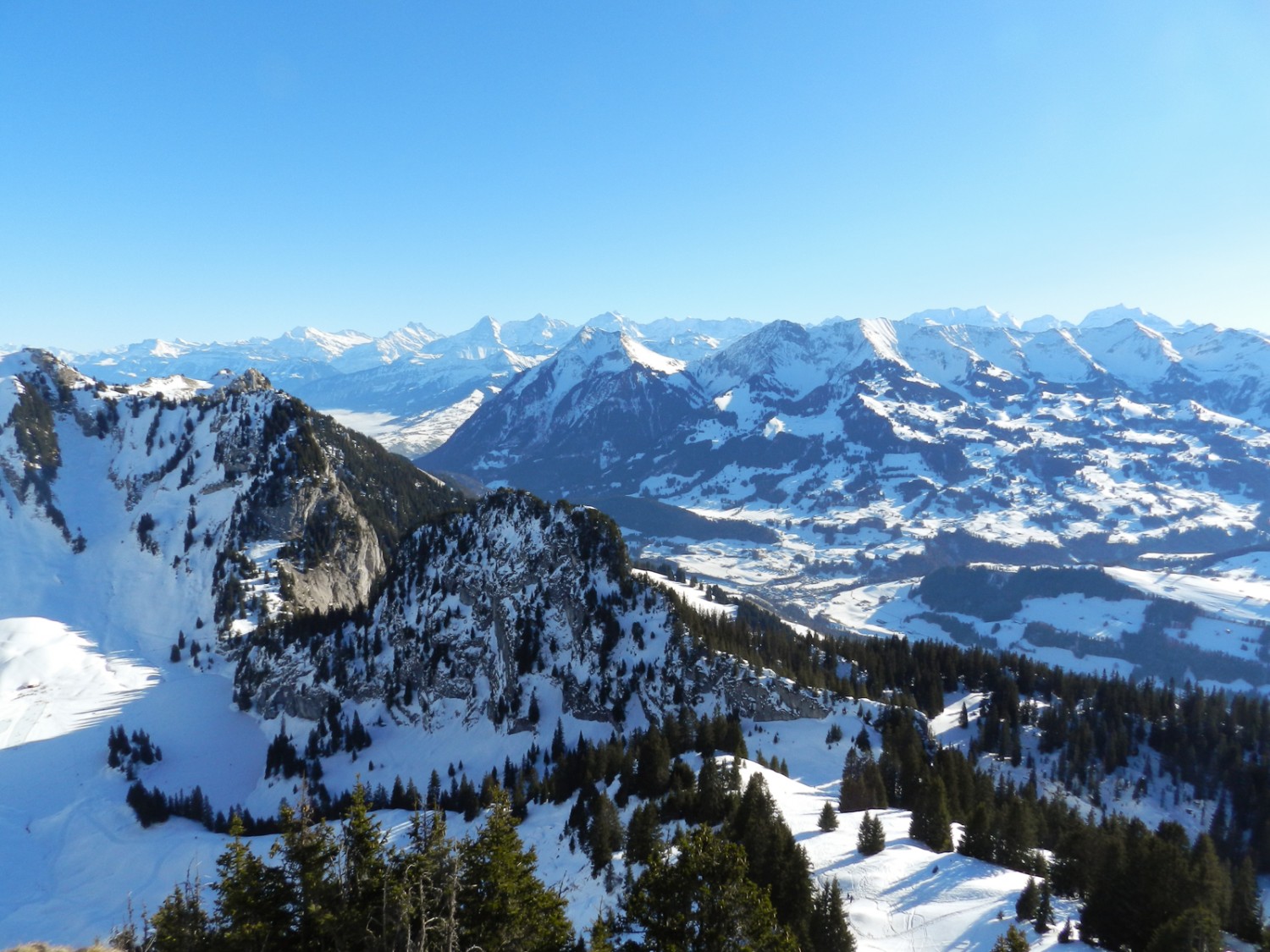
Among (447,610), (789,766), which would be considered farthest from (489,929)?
(447,610)

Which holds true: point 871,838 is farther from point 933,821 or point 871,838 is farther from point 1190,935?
point 1190,935

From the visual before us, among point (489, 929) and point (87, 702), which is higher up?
point (489, 929)

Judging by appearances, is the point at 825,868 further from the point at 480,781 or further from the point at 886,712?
the point at 480,781

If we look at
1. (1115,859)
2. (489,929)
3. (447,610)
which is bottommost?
(447,610)

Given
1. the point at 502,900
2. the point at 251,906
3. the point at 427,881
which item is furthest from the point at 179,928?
the point at 502,900

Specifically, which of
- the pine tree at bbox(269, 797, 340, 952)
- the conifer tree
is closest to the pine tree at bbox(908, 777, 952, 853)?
the conifer tree

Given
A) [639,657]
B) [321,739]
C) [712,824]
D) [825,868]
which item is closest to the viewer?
[825,868]

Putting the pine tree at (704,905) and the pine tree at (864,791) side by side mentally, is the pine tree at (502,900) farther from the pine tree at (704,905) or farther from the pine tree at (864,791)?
the pine tree at (864,791)
